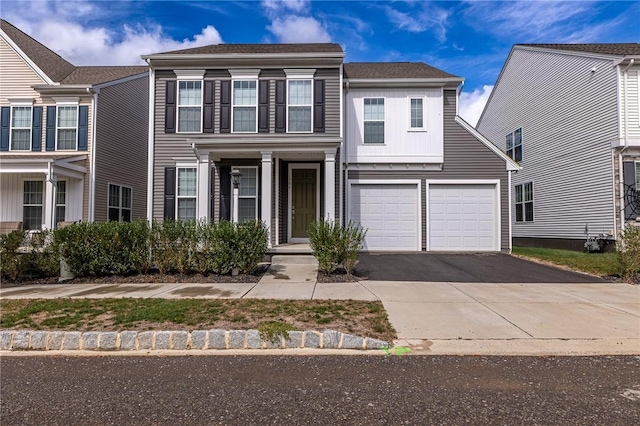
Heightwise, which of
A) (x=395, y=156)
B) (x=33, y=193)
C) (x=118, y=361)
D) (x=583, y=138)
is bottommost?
(x=118, y=361)

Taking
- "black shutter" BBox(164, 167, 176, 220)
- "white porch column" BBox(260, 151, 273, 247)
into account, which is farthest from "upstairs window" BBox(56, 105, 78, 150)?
"white porch column" BBox(260, 151, 273, 247)

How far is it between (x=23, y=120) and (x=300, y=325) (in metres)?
15.1

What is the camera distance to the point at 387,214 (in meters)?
12.9

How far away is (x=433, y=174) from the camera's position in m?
12.8

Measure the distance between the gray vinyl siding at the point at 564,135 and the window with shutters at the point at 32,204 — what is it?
19.9 metres

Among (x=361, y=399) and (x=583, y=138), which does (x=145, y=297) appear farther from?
(x=583, y=138)

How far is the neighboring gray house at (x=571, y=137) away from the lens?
484 inches

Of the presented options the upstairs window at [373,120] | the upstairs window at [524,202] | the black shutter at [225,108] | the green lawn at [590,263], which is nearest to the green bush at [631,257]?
the green lawn at [590,263]

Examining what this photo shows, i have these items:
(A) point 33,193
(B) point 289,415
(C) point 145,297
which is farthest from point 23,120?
(B) point 289,415

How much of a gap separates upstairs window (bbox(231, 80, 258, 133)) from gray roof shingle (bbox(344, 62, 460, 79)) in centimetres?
337

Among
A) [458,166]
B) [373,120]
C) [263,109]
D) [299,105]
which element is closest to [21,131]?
[263,109]

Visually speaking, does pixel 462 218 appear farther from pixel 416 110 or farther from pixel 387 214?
pixel 416 110

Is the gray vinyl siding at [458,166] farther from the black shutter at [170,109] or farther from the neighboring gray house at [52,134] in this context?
the neighboring gray house at [52,134]

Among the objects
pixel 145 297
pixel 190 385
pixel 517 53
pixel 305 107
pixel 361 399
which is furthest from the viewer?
pixel 517 53
